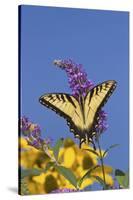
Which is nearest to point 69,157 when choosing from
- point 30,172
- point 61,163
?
point 61,163

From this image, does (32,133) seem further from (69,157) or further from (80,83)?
(80,83)

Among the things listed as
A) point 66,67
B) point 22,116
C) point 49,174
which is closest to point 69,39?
point 66,67

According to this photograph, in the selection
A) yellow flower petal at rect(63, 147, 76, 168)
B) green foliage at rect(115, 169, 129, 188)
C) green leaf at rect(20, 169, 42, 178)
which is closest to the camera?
green leaf at rect(20, 169, 42, 178)

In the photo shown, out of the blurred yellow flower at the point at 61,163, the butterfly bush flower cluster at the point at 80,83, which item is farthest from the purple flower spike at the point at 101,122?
the blurred yellow flower at the point at 61,163

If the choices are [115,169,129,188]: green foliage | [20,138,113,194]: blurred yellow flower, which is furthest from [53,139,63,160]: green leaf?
[115,169,129,188]: green foliage

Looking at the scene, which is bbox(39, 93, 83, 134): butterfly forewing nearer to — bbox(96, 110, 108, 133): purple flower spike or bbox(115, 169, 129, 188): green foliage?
bbox(96, 110, 108, 133): purple flower spike

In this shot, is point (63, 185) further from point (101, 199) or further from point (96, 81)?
point (96, 81)
